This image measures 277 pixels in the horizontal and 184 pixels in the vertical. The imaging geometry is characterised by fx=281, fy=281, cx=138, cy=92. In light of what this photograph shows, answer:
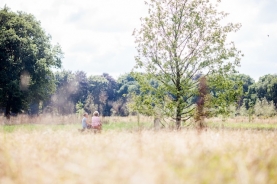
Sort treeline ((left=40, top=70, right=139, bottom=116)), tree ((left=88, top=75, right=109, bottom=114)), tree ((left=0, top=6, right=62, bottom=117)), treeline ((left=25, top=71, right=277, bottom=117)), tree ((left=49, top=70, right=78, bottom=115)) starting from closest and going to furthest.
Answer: tree ((left=0, top=6, right=62, bottom=117)) → treeline ((left=40, top=70, right=139, bottom=116)) → treeline ((left=25, top=71, right=277, bottom=117)) → tree ((left=49, top=70, right=78, bottom=115)) → tree ((left=88, top=75, right=109, bottom=114))

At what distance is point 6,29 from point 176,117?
22.9 meters

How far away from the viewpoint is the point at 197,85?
1695cm

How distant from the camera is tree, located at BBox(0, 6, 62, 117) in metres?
29.2

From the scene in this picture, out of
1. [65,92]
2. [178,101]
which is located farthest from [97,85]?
[178,101]

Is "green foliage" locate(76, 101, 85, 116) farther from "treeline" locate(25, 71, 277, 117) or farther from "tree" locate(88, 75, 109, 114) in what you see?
"tree" locate(88, 75, 109, 114)

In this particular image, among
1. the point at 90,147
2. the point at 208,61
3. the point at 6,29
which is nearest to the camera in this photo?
the point at 90,147

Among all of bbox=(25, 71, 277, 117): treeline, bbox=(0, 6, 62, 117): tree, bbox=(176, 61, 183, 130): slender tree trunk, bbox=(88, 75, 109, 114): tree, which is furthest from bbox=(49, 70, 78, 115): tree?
bbox=(176, 61, 183, 130): slender tree trunk

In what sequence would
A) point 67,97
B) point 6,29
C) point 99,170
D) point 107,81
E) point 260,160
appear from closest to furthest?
point 99,170
point 260,160
point 6,29
point 67,97
point 107,81

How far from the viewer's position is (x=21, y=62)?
1184 inches

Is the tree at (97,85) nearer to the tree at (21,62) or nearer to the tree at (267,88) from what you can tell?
the tree at (21,62)

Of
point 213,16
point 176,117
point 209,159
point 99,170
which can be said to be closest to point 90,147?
point 209,159

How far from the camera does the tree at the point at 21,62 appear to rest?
29203mm

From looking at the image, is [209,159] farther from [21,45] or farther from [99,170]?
[21,45]

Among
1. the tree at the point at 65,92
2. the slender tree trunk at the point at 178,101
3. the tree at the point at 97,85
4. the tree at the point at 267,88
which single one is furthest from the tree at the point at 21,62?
the tree at the point at 267,88
